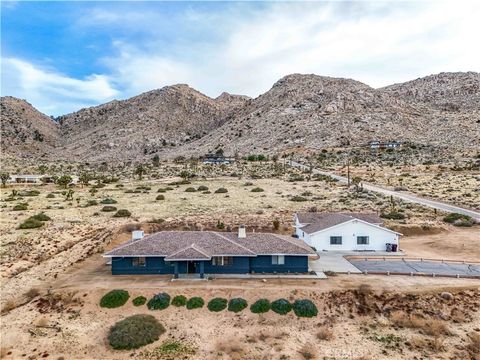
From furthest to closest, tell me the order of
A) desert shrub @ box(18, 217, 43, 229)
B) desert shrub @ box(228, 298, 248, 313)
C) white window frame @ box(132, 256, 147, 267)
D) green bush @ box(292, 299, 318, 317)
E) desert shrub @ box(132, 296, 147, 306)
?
1. desert shrub @ box(18, 217, 43, 229)
2. white window frame @ box(132, 256, 147, 267)
3. desert shrub @ box(132, 296, 147, 306)
4. desert shrub @ box(228, 298, 248, 313)
5. green bush @ box(292, 299, 318, 317)

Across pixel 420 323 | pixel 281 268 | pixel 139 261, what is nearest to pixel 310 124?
pixel 281 268

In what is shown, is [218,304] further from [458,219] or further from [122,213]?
[458,219]

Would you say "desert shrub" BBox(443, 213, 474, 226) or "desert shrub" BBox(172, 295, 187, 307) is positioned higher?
"desert shrub" BBox(443, 213, 474, 226)

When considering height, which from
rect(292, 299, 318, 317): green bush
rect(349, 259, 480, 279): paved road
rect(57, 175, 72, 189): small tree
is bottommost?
rect(292, 299, 318, 317): green bush

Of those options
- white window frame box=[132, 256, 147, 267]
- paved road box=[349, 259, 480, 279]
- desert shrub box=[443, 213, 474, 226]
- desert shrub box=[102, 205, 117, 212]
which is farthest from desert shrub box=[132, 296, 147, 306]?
desert shrub box=[443, 213, 474, 226]

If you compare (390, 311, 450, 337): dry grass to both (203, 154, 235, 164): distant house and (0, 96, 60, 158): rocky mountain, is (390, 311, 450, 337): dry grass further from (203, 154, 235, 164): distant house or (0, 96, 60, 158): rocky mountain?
(0, 96, 60, 158): rocky mountain

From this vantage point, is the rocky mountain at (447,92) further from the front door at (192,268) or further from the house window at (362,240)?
the front door at (192,268)

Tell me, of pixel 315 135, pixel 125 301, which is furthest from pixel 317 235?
pixel 315 135

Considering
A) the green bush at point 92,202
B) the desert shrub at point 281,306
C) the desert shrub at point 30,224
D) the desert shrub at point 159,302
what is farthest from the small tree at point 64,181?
the desert shrub at point 281,306
